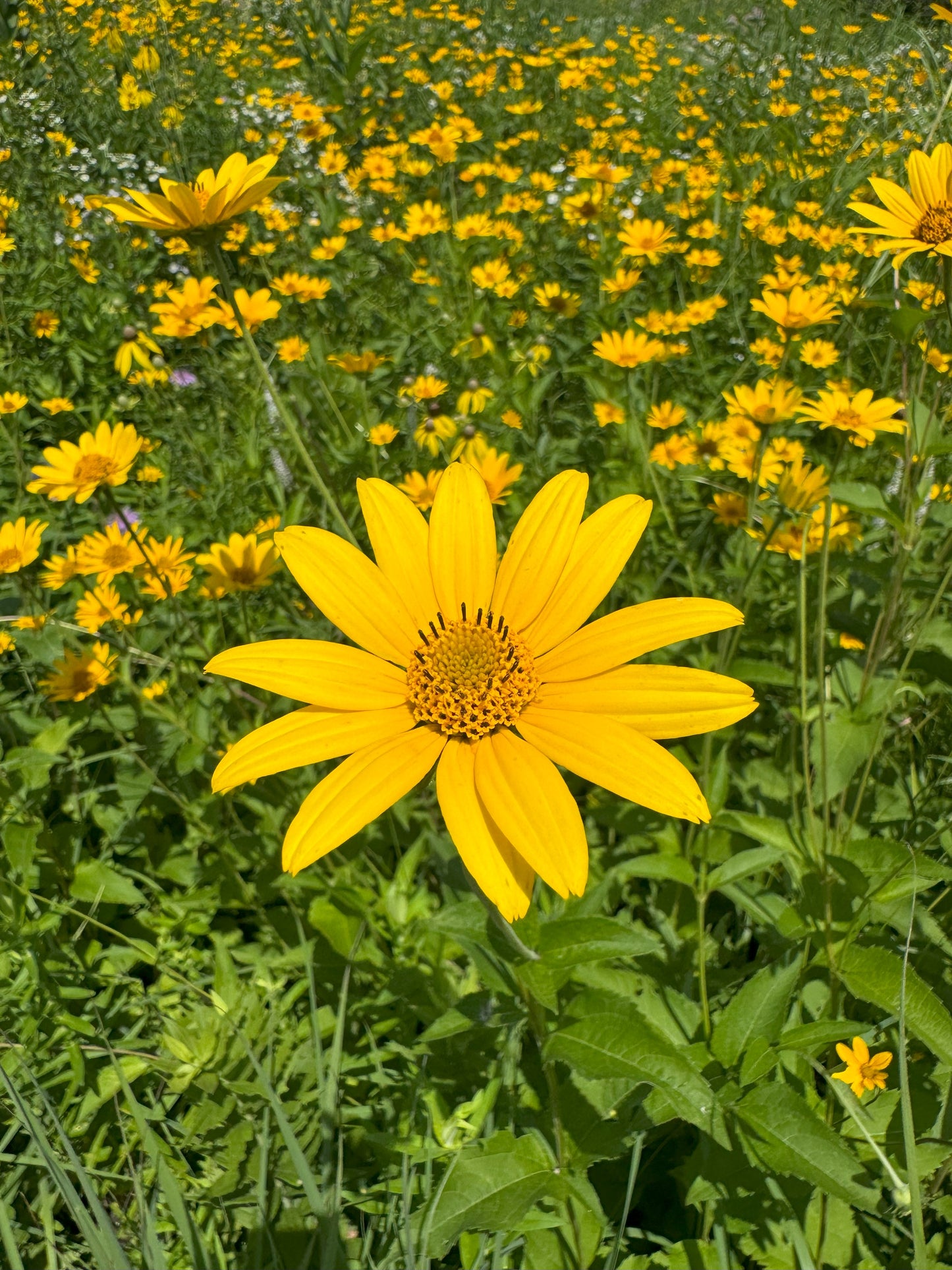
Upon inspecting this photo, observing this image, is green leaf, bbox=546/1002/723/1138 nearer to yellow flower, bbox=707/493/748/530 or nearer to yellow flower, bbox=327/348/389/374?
Result: yellow flower, bbox=707/493/748/530

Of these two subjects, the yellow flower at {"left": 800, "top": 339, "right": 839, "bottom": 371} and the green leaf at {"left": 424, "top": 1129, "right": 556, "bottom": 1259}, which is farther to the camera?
the yellow flower at {"left": 800, "top": 339, "right": 839, "bottom": 371}

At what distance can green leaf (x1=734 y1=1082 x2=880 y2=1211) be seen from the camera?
45.9 inches

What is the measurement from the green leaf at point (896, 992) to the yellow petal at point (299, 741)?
37.5 inches

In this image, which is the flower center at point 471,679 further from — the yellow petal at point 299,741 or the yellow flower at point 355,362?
the yellow flower at point 355,362

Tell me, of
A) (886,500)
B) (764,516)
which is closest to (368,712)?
(886,500)

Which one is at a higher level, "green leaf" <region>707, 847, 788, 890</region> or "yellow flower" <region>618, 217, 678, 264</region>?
"yellow flower" <region>618, 217, 678, 264</region>

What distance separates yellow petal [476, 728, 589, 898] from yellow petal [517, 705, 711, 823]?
0.11ft

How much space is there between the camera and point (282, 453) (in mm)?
3832

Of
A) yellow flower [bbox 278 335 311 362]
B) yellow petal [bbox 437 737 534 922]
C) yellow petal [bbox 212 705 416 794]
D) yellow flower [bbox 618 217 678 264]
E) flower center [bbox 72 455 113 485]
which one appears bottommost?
yellow petal [bbox 437 737 534 922]

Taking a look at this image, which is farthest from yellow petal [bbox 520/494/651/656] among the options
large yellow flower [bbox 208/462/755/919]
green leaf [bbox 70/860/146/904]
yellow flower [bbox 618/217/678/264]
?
yellow flower [bbox 618/217/678/264]

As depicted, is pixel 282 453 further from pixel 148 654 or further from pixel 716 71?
pixel 716 71

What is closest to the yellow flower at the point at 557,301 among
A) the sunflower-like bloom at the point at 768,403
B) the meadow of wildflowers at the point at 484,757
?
the meadow of wildflowers at the point at 484,757

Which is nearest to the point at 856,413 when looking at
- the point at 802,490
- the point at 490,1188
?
the point at 802,490

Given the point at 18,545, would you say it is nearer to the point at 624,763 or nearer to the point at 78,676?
the point at 78,676
